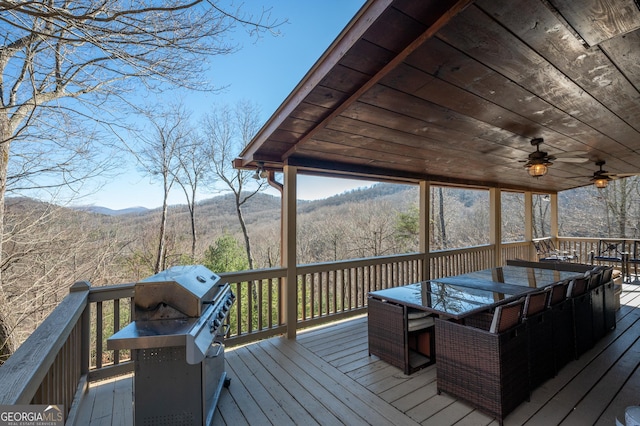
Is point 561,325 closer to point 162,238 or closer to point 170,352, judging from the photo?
point 170,352

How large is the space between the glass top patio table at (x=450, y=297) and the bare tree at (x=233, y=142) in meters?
9.20

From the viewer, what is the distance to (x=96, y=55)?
3539mm

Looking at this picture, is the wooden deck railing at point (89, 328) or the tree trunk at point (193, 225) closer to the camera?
the wooden deck railing at point (89, 328)

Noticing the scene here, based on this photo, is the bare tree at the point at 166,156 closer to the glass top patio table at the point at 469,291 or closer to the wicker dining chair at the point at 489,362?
the glass top patio table at the point at 469,291

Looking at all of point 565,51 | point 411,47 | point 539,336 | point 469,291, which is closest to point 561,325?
point 539,336

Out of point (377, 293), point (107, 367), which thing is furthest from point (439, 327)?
point (107, 367)

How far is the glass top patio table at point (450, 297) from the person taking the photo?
7.91 feet

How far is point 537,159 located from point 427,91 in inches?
83.9

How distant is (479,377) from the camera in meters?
2.15

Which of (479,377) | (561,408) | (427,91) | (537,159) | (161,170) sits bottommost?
(561,408)

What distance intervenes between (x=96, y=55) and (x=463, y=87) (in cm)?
431

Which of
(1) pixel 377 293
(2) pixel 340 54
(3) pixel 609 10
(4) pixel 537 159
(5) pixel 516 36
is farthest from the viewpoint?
(4) pixel 537 159

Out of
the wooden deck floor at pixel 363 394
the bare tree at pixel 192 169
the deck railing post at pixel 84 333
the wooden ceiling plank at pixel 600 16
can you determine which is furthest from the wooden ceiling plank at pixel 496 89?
the bare tree at pixel 192 169

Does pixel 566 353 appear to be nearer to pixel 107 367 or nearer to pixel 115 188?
pixel 107 367
